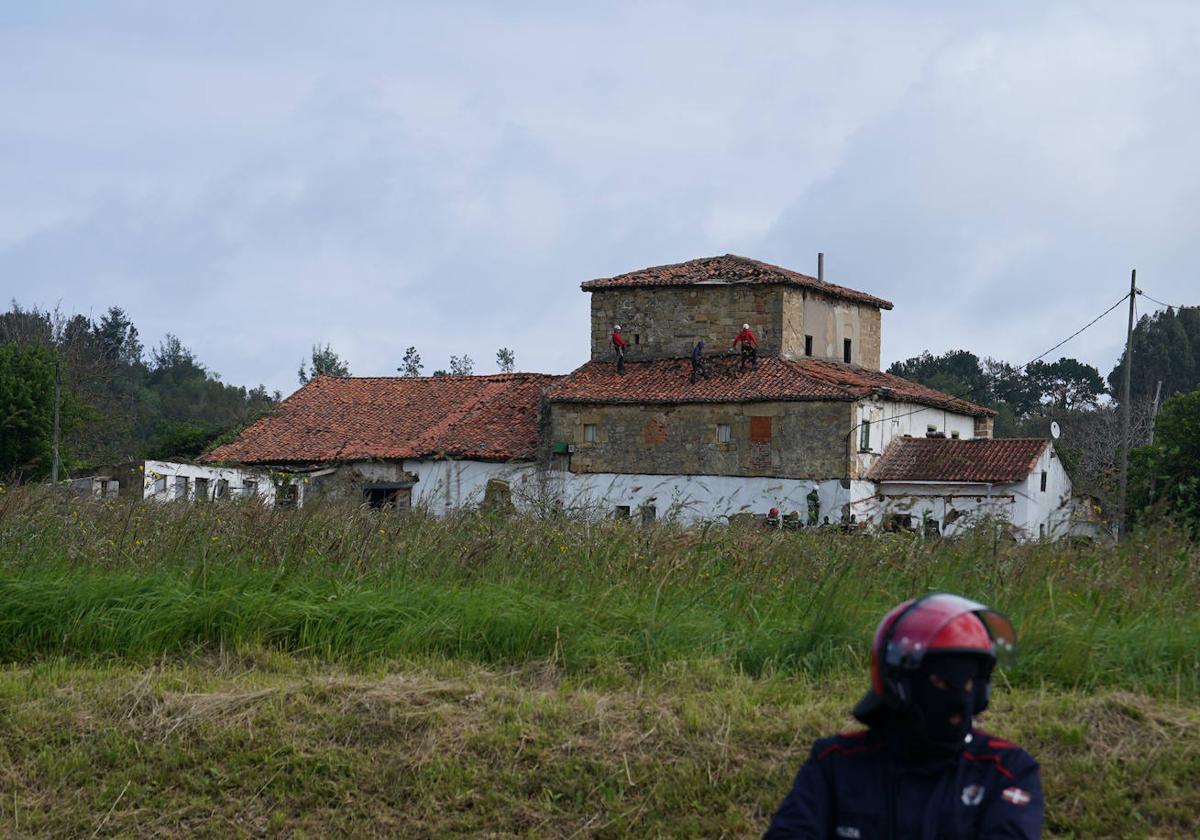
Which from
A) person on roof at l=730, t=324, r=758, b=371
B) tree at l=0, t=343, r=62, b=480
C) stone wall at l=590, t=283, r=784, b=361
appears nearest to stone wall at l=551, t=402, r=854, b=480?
person on roof at l=730, t=324, r=758, b=371

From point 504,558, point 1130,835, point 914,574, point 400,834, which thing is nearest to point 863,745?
point 1130,835

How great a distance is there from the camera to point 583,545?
11125mm

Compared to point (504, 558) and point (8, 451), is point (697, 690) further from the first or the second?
point (8, 451)

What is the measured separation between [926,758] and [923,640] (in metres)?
0.35

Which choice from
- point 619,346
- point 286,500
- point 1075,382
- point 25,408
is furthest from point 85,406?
point 1075,382

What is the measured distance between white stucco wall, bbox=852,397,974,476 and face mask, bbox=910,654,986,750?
38092 millimetres

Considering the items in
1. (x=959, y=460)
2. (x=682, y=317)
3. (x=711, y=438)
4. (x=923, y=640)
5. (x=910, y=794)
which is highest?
(x=682, y=317)

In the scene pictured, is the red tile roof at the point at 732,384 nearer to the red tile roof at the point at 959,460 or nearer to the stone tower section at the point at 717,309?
the stone tower section at the point at 717,309

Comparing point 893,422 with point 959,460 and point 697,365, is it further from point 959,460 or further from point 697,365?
point 697,365

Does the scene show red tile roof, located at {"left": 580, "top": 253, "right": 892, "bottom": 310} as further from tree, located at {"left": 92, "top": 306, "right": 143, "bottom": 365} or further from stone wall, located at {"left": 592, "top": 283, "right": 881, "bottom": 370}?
tree, located at {"left": 92, "top": 306, "right": 143, "bottom": 365}

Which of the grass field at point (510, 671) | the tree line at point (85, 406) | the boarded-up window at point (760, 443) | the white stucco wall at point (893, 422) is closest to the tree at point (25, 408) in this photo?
the tree line at point (85, 406)

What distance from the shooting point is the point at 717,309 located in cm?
4650

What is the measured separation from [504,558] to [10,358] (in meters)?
47.7

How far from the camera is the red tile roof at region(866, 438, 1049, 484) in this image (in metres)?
40.8
